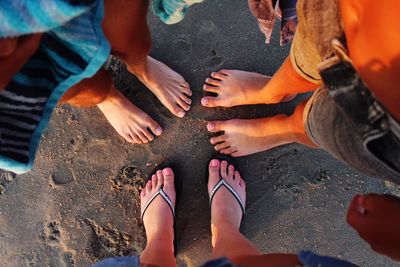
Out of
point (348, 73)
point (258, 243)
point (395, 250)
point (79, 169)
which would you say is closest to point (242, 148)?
point (258, 243)

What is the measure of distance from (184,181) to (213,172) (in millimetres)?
137

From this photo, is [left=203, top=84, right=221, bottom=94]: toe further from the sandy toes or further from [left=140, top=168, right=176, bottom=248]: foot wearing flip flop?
[left=140, top=168, right=176, bottom=248]: foot wearing flip flop

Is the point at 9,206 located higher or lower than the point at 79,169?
lower

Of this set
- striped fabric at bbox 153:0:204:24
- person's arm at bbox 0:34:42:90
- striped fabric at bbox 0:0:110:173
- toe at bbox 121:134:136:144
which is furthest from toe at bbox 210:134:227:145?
person's arm at bbox 0:34:42:90

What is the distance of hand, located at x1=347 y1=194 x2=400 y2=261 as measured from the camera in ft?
2.89

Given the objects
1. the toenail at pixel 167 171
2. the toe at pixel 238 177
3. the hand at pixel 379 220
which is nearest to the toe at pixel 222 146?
the toe at pixel 238 177

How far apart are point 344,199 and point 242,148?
488mm

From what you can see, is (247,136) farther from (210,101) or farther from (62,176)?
(62,176)

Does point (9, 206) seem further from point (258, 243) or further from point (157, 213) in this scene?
point (258, 243)

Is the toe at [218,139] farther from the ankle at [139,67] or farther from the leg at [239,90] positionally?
the ankle at [139,67]

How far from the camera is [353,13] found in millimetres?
735

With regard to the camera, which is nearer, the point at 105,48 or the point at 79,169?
the point at 105,48

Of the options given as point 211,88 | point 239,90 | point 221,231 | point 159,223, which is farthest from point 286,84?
point 159,223

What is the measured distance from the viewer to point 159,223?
1.71 meters
